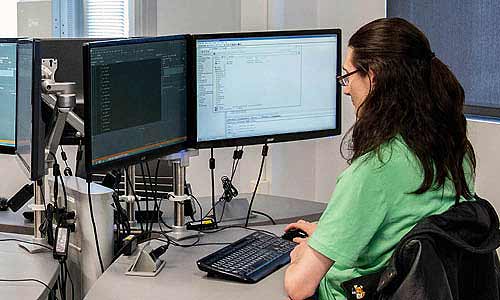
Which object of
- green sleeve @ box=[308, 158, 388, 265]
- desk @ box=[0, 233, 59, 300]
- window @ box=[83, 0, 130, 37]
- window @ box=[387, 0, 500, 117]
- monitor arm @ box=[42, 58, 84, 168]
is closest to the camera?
green sleeve @ box=[308, 158, 388, 265]

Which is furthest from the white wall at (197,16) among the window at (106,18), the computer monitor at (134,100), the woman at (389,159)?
the woman at (389,159)

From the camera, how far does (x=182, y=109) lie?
98.7 inches

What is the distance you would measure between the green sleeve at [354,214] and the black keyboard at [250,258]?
1.24 feet

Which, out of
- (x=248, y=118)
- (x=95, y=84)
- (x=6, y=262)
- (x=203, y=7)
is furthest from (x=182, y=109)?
(x=203, y=7)

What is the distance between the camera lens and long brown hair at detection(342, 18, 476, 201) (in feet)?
5.97

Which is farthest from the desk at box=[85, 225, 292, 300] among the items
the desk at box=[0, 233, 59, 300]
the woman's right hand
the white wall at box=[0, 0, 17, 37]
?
the white wall at box=[0, 0, 17, 37]

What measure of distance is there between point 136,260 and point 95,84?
47 centimetres

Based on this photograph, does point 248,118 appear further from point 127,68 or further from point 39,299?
point 39,299

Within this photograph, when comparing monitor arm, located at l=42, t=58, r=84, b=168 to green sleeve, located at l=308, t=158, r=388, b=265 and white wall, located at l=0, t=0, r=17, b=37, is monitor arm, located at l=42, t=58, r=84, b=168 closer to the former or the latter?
green sleeve, located at l=308, t=158, r=388, b=265

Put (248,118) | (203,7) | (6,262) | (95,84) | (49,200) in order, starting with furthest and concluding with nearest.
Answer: (203,7), (248,118), (49,200), (6,262), (95,84)

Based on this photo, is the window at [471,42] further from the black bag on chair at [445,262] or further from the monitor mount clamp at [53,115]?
the monitor mount clamp at [53,115]

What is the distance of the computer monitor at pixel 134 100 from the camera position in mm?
2107

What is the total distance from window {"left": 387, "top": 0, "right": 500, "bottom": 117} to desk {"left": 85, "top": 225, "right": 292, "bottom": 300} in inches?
53.8

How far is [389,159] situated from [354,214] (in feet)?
0.47
